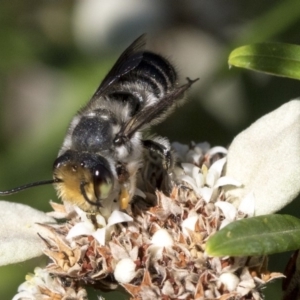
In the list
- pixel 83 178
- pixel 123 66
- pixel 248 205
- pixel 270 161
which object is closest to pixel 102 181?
pixel 83 178

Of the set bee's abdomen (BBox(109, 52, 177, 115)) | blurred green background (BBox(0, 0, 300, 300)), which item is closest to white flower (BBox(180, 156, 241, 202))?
bee's abdomen (BBox(109, 52, 177, 115))

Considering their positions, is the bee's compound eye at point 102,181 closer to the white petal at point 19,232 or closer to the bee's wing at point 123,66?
the white petal at point 19,232

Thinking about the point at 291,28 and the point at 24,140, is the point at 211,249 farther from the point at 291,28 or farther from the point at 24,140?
the point at 24,140

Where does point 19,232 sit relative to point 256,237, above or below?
above

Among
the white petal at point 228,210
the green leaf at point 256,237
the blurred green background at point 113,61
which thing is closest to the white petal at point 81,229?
the white petal at point 228,210

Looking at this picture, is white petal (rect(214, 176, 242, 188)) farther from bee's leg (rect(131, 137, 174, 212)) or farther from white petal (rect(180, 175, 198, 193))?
bee's leg (rect(131, 137, 174, 212))

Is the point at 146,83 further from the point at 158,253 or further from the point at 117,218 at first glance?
the point at 158,253
